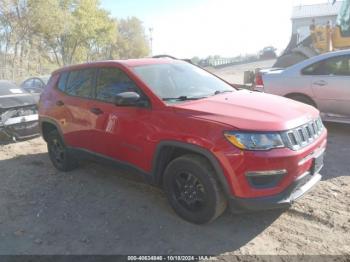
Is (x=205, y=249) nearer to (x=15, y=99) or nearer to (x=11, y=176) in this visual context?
(x=11, y=176)

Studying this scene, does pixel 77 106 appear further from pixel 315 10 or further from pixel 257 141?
pixel 315 10

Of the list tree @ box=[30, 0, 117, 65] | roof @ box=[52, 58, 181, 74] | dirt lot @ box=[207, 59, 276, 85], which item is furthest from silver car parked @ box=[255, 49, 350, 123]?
tree @ box=[30, 0, 117, 65]

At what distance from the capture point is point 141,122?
4016 millimetres

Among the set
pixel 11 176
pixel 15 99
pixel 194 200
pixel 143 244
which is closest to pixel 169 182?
pixel 194 200

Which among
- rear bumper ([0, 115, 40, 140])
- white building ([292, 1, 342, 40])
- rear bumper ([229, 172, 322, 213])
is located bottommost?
rear bumper ([229, 172, 322, 213])

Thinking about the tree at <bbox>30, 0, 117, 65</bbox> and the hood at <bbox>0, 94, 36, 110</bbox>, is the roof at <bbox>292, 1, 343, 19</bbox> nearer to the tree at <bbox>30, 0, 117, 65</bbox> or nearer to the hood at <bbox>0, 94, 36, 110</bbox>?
the tree at <bbox>30, 0, 117, 65</bbox>

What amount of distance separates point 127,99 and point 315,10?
4960cm

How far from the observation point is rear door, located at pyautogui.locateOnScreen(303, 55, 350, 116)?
670cm

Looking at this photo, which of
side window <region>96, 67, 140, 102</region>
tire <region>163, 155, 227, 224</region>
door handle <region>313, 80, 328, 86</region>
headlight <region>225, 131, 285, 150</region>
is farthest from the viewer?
door handle <region>313, 80, 328, 86</region>

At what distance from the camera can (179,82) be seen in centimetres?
445

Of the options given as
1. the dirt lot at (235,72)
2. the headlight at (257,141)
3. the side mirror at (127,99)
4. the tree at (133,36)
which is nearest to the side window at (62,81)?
the side mirror at (127,99)

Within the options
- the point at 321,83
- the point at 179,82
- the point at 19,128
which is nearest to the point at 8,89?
the point at 19,128

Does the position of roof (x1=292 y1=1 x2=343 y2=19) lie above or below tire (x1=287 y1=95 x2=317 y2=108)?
above

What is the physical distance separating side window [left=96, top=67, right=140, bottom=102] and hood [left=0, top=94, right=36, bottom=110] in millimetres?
3796
